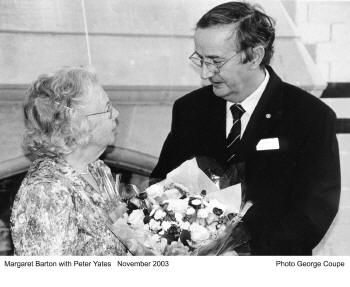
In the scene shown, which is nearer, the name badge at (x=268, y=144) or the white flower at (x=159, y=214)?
the white flower at (x=159, y=214)

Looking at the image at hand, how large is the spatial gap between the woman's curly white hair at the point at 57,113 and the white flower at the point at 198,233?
1.57 feet

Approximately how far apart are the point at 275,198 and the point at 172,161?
0.48 meters

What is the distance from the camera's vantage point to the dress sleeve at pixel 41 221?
1567mm

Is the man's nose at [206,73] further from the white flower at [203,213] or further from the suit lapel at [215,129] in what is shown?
the white flower at [203,213]

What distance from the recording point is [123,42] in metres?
2.56

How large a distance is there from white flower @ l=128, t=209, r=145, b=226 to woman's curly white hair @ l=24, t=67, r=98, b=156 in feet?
1.05

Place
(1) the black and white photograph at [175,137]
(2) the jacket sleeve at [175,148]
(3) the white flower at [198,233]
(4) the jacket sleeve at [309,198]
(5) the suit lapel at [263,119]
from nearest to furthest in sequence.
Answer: (3) the white flower at [198,233]
(1) the black and white photograph at [175,137]
(4) the jacket sleeve at [309,198]
(5) the suit lapel at [263,119]
(2) the jacket sleeve at [175,148]

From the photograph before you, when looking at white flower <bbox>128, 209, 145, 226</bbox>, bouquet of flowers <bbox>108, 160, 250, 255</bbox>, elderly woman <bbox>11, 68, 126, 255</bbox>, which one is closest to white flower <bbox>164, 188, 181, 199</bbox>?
bouquet of flowers <bbox>108, 160, 250, 255</bbox>

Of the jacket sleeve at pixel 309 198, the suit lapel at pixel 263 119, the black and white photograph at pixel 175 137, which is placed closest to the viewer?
the black and white photograph at pixel 175 137

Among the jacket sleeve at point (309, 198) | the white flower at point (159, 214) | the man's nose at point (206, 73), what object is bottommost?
the jacket sleeve at point (309, 198)

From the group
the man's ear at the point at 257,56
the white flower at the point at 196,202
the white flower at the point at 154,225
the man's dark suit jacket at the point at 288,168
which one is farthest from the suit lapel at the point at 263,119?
the white flower at the point at 154,225

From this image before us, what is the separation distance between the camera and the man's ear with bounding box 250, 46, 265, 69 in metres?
2.03

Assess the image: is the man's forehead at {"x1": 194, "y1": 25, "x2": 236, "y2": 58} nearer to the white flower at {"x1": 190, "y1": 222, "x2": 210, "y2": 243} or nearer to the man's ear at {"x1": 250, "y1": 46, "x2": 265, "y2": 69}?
the man's ear at {"x1": 250, "y1": 46, "x2": 265, "y2": 69}
